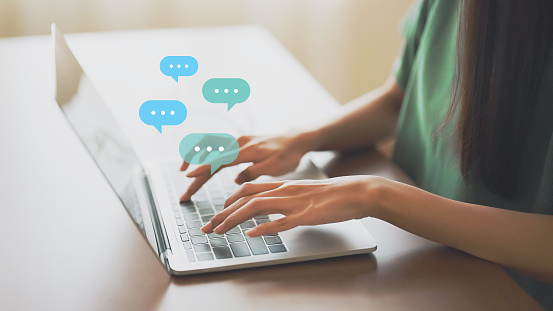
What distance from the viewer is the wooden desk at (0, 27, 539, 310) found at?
1.97 ft

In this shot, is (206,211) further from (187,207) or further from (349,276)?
(349,276)

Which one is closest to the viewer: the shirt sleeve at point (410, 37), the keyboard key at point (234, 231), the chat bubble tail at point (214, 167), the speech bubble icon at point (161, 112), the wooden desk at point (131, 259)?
the wooden desk at point (131, 259)

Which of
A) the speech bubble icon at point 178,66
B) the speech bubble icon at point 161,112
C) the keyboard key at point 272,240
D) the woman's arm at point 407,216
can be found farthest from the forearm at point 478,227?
the speech bubble icon at point 178,66

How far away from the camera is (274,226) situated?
2.19ft

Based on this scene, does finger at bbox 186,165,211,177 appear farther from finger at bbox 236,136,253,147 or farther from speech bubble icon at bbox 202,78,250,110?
speech bubble icon at bbox 202,78,250,110

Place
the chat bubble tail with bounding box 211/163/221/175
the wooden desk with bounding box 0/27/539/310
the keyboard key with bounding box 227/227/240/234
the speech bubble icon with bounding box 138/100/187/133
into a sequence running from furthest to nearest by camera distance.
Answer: the speech bubble icon with bounding box 138/100/187/133
the chat bubble tail with bounding box 211/163/221/175
the keyboard key with bounding box 227/227/240/234
the wooden desk with bounding box 0/27/539/310

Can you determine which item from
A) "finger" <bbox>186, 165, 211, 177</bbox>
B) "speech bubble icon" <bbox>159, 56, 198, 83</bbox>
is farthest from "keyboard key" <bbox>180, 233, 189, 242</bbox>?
"speech bubble icon" <bbox>159, 56, 198, 83</bbox>

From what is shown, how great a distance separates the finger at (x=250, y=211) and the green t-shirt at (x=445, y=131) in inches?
11.9

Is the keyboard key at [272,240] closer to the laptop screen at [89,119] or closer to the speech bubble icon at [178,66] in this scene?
the laptop screen at [89,119]

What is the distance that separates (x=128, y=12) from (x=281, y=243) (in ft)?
5.14

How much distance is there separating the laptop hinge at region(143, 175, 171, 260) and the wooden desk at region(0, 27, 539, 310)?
0.6 inches

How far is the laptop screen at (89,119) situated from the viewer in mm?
635

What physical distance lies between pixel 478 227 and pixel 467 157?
146 millimetres

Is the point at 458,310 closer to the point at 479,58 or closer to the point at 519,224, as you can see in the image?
the point at 519,224
